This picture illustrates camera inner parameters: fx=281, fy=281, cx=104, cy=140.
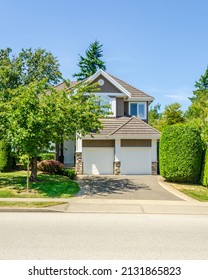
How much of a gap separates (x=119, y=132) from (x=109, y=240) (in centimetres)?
1555

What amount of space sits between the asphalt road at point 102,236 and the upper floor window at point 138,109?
17.4m

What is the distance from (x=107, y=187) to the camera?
1614 cm

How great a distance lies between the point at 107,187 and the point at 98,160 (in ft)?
21.5

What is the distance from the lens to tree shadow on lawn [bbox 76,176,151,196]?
1467cm

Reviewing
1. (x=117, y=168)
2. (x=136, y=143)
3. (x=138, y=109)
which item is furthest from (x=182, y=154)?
(x=138, y=109)

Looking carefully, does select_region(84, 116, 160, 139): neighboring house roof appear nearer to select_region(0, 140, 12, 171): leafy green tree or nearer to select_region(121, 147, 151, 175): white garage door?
select_region(121, 147, 151, 175): white garage door

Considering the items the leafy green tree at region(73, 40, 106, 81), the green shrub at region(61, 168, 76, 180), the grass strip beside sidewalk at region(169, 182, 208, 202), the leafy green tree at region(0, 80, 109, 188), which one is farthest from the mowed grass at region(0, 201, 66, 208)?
the leafy green tree at region(73, 40, 106, 81)

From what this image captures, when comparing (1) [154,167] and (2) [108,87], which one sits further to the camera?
(2) [108,87]

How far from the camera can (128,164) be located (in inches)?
886

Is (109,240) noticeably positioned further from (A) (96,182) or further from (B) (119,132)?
(B) (119,132)

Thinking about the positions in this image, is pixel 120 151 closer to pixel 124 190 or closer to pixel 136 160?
pixel 136 160

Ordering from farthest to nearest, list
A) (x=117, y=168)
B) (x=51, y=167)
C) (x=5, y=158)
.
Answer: (x=5, y=158) < (x=117, y=168) < (x=51, y=167)

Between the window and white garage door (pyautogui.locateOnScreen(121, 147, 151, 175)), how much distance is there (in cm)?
519
